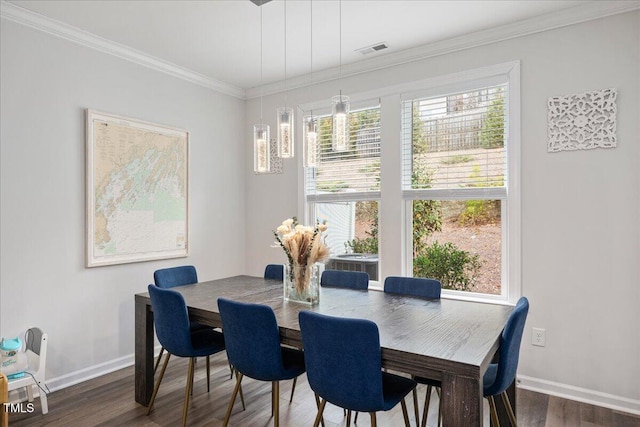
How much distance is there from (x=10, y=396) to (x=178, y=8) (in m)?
2.75

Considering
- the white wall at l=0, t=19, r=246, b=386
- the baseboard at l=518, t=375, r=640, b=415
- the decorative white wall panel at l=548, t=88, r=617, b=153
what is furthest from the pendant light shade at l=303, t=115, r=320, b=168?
the baseboard at l=518, t=375, r=640, b=415

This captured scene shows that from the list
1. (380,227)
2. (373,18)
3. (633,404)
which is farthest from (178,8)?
(633,404)

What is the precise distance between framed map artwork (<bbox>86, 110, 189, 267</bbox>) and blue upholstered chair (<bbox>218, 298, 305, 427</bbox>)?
1.74 meters

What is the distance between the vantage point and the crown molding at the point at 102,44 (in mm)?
2729

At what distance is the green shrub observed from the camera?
3.29 metres

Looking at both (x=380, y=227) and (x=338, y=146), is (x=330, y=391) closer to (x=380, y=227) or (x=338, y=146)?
(x=338, y=146)

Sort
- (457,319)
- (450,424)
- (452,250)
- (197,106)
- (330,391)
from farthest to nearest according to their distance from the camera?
(197,106), (452,250), (457,319), (330,391), (450,424)

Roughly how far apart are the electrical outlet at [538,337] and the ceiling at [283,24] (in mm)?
2251

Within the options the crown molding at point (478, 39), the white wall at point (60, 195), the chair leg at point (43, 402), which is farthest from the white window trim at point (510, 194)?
the chair leg at point (43, 402)

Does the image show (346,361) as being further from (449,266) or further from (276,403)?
(449,266)

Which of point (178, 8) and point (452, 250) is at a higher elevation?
point (178, 8)

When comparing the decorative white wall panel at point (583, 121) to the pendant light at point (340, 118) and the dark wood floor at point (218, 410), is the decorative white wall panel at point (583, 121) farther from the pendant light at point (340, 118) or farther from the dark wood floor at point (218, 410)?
the dark wood floor at point (218, 410)

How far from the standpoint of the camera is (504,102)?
3094 mm

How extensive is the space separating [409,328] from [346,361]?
1.28 ft
